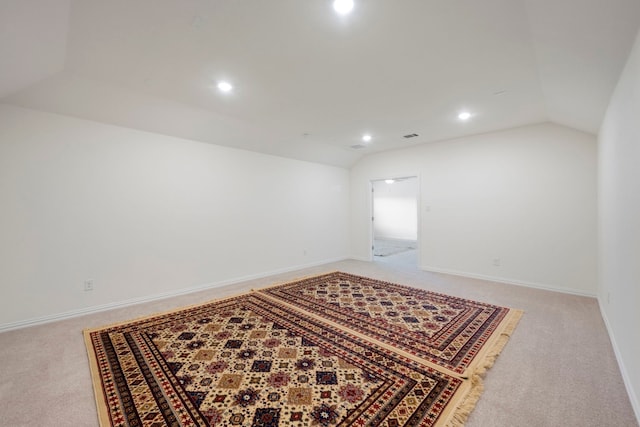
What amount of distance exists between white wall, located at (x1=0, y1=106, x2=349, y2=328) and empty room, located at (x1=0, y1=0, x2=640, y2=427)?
0.08 ft

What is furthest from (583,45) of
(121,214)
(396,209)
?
(396,209)

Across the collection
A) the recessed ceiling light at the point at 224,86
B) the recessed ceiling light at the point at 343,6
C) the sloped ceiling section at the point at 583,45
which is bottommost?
the sloped ceiling section at the point at 583,45

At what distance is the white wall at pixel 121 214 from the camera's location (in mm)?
2961

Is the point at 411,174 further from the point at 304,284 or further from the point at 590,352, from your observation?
the point at 590,352

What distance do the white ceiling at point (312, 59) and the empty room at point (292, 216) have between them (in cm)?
2

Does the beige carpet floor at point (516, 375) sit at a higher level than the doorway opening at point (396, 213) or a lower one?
lower

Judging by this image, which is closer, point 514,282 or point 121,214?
point 121,214

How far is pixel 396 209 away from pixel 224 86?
856cm

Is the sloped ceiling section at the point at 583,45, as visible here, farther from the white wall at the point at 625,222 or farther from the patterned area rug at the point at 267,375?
the patterned area rug at the point at 267,375

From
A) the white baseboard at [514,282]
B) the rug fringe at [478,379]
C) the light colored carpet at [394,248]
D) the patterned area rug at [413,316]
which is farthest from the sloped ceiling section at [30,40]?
the light colored carpet at [394,248]

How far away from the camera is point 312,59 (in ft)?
7.77

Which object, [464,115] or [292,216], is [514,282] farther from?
[292,216]

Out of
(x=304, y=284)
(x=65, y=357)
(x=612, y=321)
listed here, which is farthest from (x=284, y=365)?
(x=612, y=321)

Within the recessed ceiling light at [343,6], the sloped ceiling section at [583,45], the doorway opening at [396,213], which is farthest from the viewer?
the doorway opening at [396,213]
